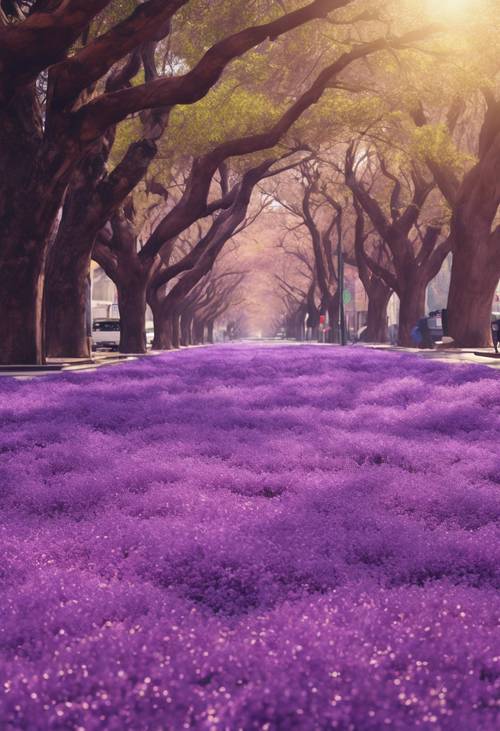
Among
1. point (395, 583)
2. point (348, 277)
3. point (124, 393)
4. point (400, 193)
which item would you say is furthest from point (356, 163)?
point (348, 277)

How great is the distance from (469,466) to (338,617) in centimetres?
268

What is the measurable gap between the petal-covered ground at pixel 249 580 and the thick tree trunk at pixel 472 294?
17658 millimetres

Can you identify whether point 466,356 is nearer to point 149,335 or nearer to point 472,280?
point 472,280

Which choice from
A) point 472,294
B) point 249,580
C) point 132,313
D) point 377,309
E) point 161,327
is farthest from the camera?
point 377,309

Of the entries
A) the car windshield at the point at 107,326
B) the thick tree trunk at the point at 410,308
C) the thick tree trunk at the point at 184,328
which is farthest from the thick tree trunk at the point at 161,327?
the thick tree trunk at the point at 184,328

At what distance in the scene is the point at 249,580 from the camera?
278 centimetres

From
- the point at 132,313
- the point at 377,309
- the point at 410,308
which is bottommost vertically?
the point at 132,313

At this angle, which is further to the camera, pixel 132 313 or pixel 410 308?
pixel 410 308

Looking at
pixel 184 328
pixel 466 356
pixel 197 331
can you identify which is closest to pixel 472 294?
pixel 466 356

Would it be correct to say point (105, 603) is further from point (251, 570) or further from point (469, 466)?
point (469, 466)

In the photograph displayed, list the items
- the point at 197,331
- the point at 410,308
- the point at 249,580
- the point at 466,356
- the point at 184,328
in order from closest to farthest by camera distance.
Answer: the point at 249,580
the point at 466,356
the point at 410,308
the point at 184,328
the point at 197,331

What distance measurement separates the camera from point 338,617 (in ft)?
7.83

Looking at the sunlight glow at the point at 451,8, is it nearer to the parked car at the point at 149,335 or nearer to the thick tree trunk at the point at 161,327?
the thick tree trunk at the point at 161,327

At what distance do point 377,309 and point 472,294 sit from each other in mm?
19618
